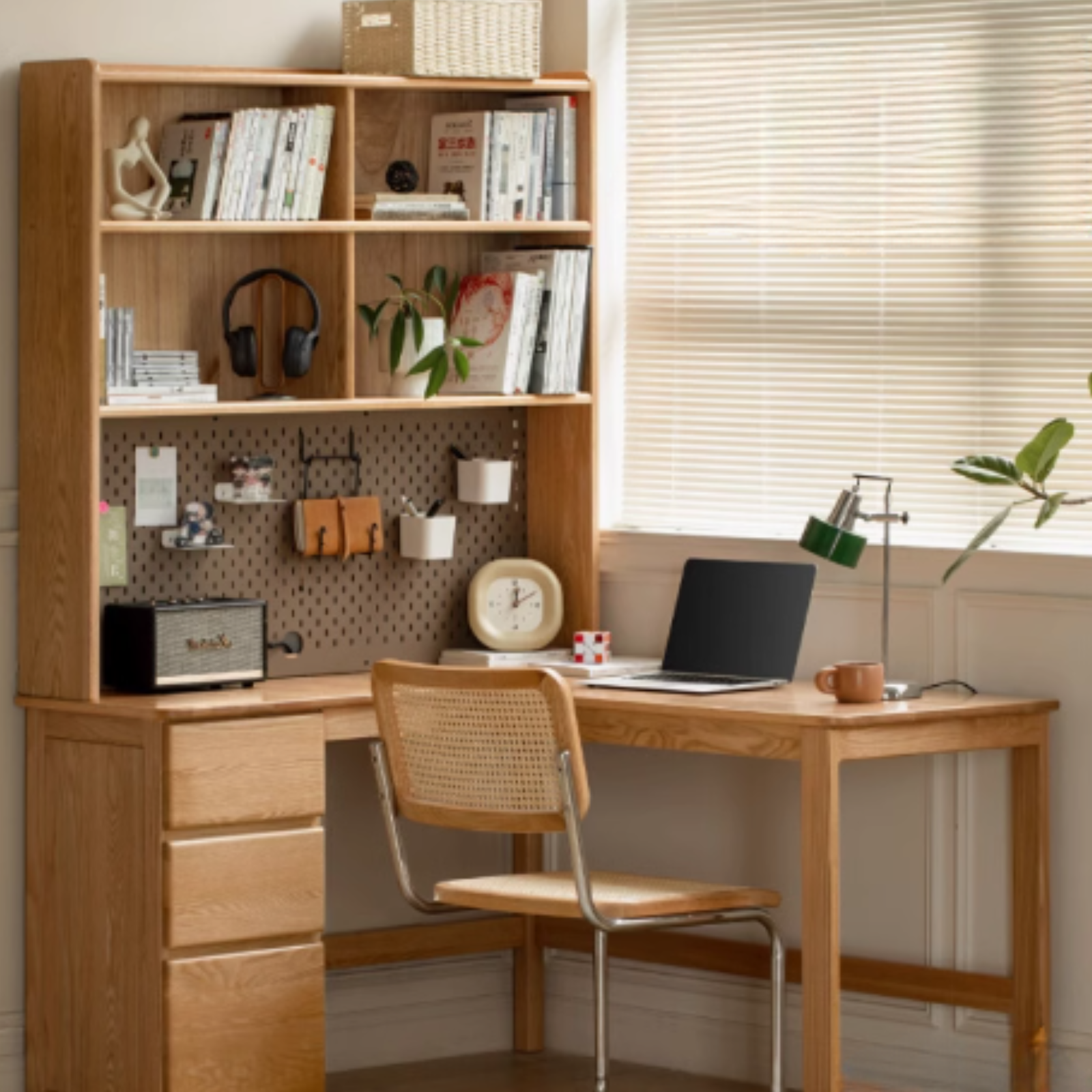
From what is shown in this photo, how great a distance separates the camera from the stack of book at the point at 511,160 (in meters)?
4.65

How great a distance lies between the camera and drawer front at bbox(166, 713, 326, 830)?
407cm

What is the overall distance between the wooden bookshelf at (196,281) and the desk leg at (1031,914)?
0.96 meters

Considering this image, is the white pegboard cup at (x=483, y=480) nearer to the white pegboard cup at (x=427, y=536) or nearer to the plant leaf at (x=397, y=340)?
the white pegboard cup at (x=427, y=536)

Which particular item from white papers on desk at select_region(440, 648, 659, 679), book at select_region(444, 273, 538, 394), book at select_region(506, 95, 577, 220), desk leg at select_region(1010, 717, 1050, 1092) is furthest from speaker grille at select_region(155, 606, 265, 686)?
desk leg at select_region(1010, 717, 1050, 1092)

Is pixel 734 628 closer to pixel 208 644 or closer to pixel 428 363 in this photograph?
pixel 428 363

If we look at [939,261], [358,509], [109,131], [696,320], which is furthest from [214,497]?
[939,261]

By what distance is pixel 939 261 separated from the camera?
4.50 metres

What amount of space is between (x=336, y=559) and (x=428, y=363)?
1.40 feet

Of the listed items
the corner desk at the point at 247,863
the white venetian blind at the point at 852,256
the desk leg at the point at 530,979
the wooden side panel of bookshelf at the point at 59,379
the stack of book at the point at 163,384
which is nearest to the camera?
the corner desk at the point at 247,863

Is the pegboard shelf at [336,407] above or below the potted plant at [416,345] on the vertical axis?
below

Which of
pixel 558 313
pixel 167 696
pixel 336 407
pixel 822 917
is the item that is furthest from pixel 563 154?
pixel 822 917

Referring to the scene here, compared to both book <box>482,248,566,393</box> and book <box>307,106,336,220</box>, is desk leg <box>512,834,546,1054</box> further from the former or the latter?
→ book <box>307,106,336,220</box>

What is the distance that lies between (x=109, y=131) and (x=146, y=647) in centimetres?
91

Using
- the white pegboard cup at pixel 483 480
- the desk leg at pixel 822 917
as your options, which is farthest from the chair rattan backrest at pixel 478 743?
the white pegboard cup at pixel 483 480
